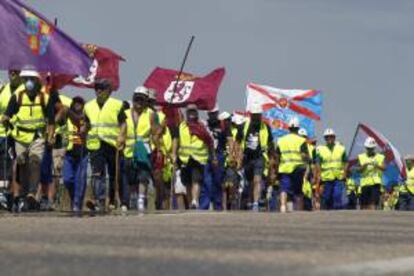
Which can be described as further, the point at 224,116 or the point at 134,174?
the point at 224,116

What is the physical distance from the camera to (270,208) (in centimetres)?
2677

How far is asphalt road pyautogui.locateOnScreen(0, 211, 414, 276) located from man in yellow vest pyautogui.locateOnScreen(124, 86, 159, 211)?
19.7 ft

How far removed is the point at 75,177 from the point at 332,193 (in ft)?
34.4

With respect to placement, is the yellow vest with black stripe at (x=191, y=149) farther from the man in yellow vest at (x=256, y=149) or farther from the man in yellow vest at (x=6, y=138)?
the man in yellow vest at (x=6, y=138)

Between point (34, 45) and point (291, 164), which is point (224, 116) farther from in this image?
point (34, 45)

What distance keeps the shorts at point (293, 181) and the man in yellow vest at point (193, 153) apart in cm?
126

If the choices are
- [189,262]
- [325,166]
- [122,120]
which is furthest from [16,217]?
[325,166]

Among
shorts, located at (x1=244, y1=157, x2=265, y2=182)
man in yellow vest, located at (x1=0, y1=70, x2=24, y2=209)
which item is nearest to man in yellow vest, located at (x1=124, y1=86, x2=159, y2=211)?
man in yellow vest, located at (x1=0, y1=70, x2=24, y2=209)

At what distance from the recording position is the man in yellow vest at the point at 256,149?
2338 centimetres

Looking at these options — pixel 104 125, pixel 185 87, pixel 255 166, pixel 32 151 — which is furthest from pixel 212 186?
pixel 185 87

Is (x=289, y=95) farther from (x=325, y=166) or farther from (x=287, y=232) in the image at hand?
(x=287, y=232)

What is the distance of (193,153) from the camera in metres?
23.1

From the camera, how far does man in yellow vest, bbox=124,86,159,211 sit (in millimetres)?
20969

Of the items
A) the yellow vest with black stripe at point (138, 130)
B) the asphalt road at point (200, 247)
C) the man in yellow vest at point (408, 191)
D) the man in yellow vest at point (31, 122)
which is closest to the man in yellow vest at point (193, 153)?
the yellow vest with black stripe at point (138, 130)
